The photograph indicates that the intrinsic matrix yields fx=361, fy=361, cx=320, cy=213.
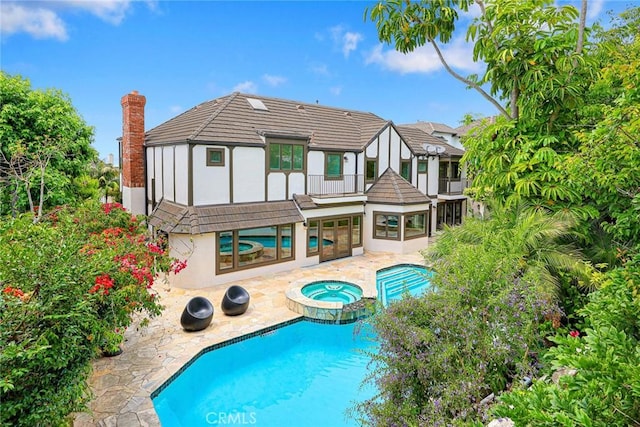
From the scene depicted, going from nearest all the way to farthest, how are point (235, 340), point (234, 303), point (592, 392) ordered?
point (592, 392) < point (235, 340) < point (234, 303)

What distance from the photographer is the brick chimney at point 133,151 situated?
1827cm

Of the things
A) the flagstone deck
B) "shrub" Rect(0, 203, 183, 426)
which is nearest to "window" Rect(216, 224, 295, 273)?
the flagstone deck

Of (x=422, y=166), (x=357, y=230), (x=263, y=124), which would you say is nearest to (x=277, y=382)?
(x=263, y=124)

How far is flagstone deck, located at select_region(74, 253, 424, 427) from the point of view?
730 cm

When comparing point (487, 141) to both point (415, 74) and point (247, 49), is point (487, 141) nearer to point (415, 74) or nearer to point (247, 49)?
point (247, 49)

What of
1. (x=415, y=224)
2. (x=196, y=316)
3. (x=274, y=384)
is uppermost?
(x=415, y=224)

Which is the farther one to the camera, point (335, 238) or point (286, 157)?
point (335, 238)

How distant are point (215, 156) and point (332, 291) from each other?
7667 mm

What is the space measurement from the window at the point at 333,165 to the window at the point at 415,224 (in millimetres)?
5027

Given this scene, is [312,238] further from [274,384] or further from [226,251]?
[274,384]

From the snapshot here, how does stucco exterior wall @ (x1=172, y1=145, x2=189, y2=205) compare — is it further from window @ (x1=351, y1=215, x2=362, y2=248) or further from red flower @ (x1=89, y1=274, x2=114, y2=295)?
window @ (x1=351, y1=215, x2=362, y2=248)

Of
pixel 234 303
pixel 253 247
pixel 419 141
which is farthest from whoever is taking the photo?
pixel 419 141

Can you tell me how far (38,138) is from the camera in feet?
47.1

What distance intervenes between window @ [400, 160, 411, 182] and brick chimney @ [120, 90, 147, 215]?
51.9 ft
